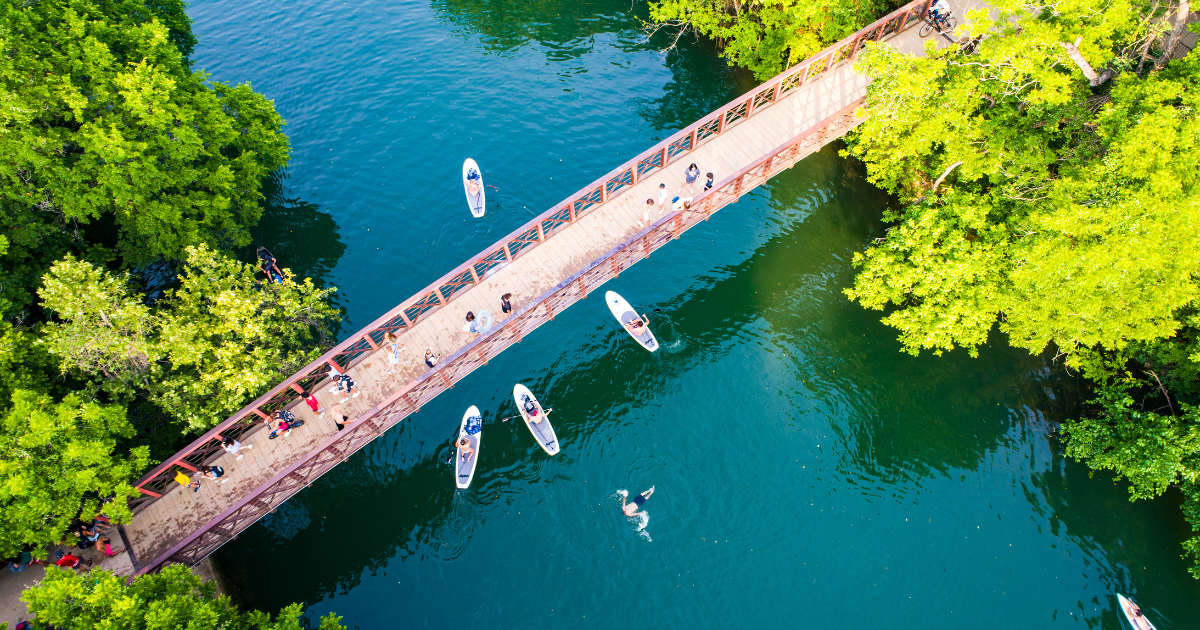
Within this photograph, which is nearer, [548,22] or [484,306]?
[484,306]

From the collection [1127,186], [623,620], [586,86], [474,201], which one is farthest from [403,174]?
[1127,186]

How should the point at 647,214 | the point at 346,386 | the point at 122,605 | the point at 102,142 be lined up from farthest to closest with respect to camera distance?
the point at 647,214
the point at 346,386
the point at 102,142
the point at 122,605

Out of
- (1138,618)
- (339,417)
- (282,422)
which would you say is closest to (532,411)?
(339,417)

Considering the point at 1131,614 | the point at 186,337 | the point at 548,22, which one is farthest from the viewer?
the point at 548,22

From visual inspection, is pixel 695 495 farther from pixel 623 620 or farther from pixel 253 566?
pixel 253 566

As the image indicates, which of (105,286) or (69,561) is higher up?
(105,286)

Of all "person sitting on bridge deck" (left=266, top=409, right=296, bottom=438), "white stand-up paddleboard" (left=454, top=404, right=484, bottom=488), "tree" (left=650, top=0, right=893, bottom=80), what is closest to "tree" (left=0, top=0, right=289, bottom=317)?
"person sitting on bridge deck" (left=266, top=409, right=296, bottom=438)

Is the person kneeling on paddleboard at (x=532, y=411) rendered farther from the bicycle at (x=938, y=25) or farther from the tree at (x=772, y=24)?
the bicycle at (x=938, y=25)

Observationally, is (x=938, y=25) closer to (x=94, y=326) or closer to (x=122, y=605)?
(x=94, y=326)
